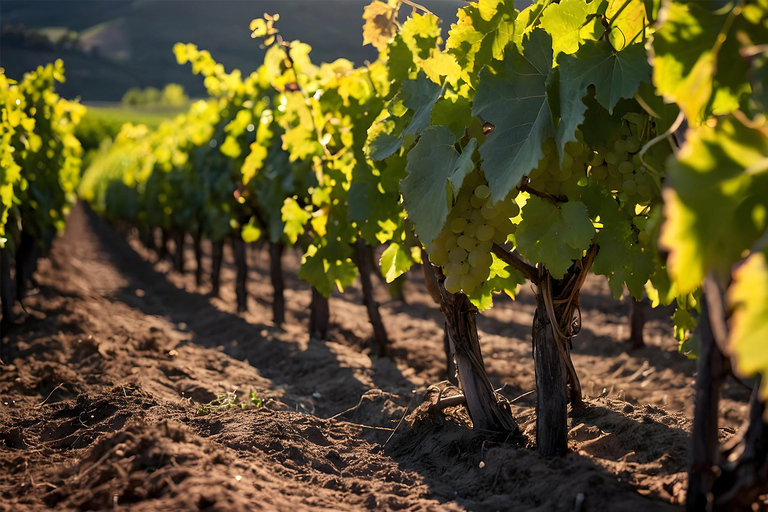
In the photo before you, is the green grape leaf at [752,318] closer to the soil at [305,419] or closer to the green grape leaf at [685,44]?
the green grape leaf at [685,44]

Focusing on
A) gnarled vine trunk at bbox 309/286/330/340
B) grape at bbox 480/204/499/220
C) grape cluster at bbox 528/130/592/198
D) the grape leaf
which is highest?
the grape leaf

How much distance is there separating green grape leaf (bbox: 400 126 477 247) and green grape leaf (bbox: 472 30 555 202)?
0.34 ft

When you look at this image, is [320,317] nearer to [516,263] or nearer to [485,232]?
[516,263]

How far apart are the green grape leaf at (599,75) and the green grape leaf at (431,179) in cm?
32

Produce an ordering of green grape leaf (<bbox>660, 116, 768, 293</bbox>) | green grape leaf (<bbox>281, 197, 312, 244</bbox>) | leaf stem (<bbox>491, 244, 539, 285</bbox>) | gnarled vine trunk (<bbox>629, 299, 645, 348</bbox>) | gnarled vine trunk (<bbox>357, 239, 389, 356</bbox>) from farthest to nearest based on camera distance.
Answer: gnarled vine trunk (<bbox>629, 299, 645, 348</bbox>), gnarled vine trunk (<bbox>357, 239, 389, 356</bbox>), green grape leaf (<bbox>281, 197, 312, 244</bbox>), leaf stem (<bbox>491, 244, 539, 285</bbox>), green grape leaf (<bbox>660, 116, 768, 293</bbox>)

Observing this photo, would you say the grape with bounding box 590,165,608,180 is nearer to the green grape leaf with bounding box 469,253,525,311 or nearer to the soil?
the green grape leaf with bounding box 469,253,525,311

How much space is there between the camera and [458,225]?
2484 millimetres

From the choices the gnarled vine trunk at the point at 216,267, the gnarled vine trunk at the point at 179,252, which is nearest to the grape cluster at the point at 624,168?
the gnarled vine trunk at the point at 216,267

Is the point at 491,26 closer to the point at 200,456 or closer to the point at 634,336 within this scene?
the point at 200,456

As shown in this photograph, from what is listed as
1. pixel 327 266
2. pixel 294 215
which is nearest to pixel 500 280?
pixel 327 266

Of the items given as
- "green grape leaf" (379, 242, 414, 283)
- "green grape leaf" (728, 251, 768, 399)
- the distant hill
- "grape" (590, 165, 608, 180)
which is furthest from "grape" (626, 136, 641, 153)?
the distant hill

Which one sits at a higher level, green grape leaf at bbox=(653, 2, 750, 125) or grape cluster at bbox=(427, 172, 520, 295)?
green grape leaf at bbox=(653, 2, 750, 125)

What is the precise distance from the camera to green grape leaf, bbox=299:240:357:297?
4773 millimetres

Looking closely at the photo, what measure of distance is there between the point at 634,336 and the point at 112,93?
360 ft
